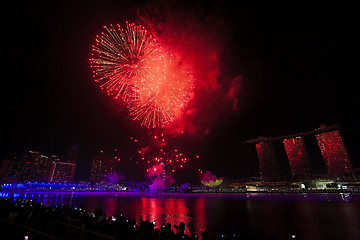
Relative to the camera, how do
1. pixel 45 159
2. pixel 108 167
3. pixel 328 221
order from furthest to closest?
pixel 108 167 → pixel 45 159 → pixel 328 221

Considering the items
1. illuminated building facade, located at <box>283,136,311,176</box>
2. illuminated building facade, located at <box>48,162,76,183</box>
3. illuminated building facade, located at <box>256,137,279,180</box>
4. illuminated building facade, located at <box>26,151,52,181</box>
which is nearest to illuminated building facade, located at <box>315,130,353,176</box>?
illuminated building facade, located at <box>283,136,311,176</box>

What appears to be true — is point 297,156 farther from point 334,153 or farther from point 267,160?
point 334,153

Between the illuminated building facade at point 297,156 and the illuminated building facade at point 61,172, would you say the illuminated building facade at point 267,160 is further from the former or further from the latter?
the illuminated building facade at point 61,172

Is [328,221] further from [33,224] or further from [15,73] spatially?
[15,73]

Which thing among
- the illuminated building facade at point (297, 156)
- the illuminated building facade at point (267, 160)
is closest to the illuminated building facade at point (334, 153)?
the illuminated building facade at point (297, 156)

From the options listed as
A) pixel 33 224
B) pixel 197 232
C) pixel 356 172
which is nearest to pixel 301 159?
Result: pixel 356 172

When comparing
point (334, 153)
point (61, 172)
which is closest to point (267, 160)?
point (334, 153)
